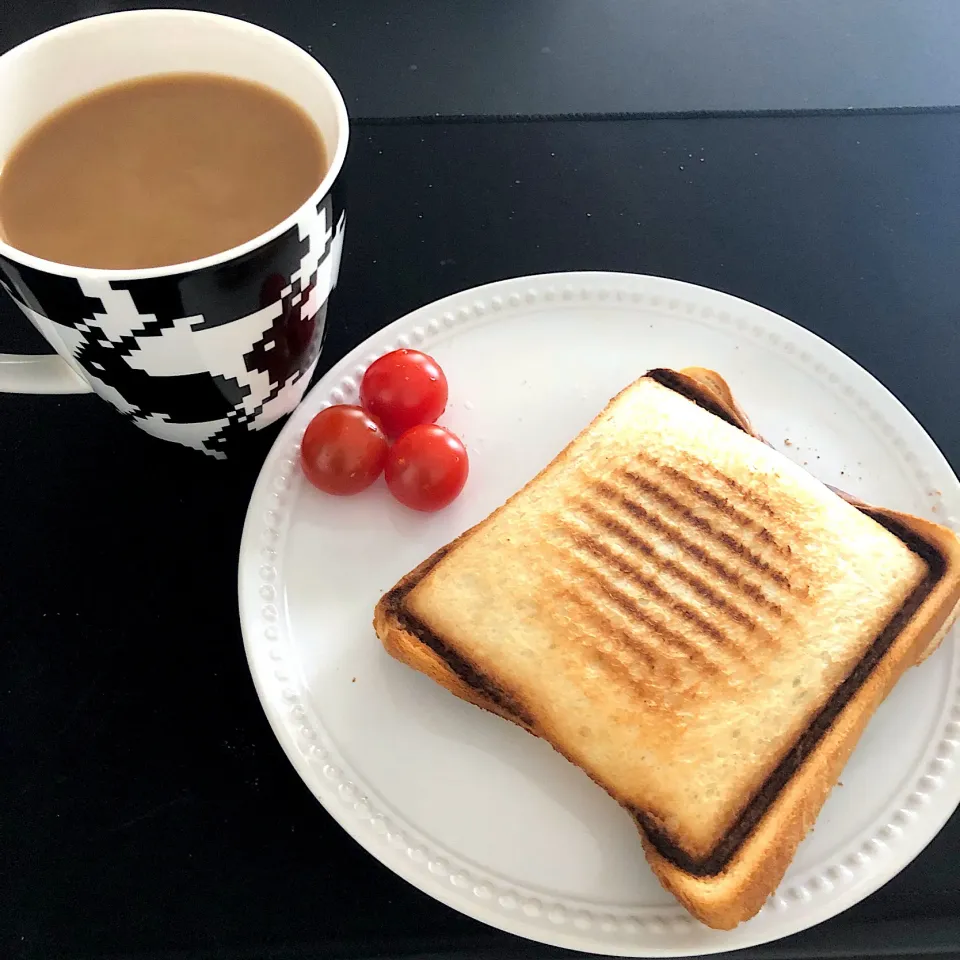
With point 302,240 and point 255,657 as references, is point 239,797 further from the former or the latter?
point 302,240

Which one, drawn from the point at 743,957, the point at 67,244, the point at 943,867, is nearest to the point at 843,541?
the point at 943,867

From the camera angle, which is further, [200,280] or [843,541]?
[843,541]

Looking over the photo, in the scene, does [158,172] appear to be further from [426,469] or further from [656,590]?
[656,590]

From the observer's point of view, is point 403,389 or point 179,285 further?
point 403,389

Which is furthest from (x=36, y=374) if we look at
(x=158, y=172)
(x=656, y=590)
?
(x=656, y=590)

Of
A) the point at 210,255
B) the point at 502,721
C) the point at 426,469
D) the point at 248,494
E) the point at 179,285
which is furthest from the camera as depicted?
the point at 248,494

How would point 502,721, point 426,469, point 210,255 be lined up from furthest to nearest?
point 426,469 → point 502,721 → point 210,255

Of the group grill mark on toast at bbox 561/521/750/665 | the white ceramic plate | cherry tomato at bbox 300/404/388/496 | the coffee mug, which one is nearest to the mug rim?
the coffee mug

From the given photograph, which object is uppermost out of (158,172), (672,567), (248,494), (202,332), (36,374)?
(158,172)
